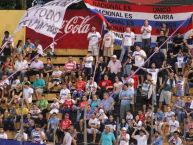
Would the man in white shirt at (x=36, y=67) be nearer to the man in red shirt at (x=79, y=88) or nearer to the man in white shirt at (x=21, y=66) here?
the man in white shirt at (x=21, y=66)

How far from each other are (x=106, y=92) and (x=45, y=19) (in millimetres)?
4197

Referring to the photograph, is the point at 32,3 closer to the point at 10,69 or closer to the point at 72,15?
the point at 72,15

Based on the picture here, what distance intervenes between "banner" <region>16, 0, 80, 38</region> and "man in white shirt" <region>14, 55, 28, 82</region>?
1.74 m

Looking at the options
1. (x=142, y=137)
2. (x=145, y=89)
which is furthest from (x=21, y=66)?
(x=142, y=137)

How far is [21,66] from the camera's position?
122 ft

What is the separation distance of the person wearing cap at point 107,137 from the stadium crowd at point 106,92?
3 centimetres

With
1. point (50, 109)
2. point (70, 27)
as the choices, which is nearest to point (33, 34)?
point (70, 27)

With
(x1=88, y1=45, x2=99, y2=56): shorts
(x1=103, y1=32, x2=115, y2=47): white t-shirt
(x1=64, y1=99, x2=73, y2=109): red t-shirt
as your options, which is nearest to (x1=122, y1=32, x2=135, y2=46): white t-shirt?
(x1=103, y1=32, x2=115, y2=47): white t-shirt

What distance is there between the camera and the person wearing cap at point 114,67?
1391 inches

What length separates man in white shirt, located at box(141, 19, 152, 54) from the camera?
118 feet

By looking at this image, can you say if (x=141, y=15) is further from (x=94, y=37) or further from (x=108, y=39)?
(x=94, y=37)

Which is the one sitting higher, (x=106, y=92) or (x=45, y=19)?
(x=45, y=19)

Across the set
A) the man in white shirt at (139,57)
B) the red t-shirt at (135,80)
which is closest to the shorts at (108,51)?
the man in white shirt at (139,57)

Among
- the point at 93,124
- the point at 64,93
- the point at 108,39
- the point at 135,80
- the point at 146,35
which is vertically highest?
the point at 146,35
